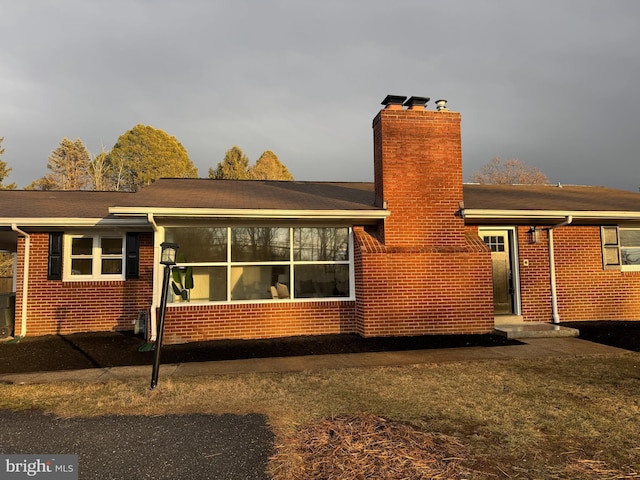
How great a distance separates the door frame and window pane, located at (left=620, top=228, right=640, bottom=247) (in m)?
2.87

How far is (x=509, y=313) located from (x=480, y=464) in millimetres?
7373

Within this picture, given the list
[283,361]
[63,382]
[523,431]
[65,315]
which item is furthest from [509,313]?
[65,315]

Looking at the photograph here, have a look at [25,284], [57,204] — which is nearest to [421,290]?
[25,284]

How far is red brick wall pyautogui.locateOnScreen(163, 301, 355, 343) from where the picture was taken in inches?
312

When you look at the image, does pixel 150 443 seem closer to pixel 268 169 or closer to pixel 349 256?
pixel 349 256

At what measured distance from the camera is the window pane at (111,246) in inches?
379

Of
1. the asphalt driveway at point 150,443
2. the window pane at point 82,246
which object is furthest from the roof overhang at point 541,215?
the window pane at point 82,246

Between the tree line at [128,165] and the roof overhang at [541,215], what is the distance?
1011 inches

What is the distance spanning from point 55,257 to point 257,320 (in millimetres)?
4925

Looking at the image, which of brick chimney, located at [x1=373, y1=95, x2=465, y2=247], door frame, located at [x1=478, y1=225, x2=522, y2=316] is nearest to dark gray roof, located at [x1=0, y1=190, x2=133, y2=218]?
brick chimney, located at [x1=373, y1=95, x2=465, y2=247]

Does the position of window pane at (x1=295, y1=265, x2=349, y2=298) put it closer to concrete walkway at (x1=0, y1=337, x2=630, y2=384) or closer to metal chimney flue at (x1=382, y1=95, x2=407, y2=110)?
concrete walkway at (x1=0, y1=337, x2=630, y2=384)

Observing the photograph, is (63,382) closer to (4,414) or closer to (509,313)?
(4,414)

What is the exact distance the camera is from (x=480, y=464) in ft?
9.92

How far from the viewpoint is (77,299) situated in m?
9.30
